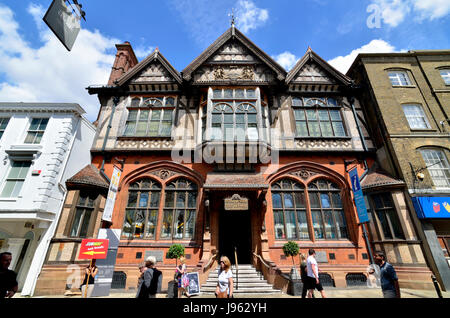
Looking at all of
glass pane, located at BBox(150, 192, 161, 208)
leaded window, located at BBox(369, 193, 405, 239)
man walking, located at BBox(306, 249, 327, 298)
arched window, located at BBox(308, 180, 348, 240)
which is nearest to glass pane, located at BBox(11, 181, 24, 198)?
glass pane, located at BBox(150, 192, 161, 208)

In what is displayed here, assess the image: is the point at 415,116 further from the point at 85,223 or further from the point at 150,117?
the point at 85,223

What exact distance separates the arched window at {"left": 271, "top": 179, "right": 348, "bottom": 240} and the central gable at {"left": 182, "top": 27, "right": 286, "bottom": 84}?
7.67m

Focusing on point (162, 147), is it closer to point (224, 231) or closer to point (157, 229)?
point (157, 229)

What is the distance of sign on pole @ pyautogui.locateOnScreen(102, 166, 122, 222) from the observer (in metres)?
10.5

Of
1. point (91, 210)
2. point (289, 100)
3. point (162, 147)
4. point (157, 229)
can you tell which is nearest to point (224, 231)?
point (157, 229)

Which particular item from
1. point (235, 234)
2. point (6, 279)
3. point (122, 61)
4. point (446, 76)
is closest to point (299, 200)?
point (235, 234)

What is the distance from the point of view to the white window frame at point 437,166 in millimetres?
11633

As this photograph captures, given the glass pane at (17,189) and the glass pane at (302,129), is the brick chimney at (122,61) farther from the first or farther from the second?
the glass pane at (302,129)

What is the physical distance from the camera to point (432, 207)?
10.6 metres

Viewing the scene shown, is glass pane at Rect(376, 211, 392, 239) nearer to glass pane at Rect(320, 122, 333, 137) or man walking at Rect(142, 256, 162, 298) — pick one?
glass pane at Rect(320, 122, 333, 137)

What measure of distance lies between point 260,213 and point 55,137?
12.3m

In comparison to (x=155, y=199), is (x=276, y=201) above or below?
below

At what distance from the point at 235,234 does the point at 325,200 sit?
605cm

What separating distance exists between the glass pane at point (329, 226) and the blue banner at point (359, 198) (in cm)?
150
